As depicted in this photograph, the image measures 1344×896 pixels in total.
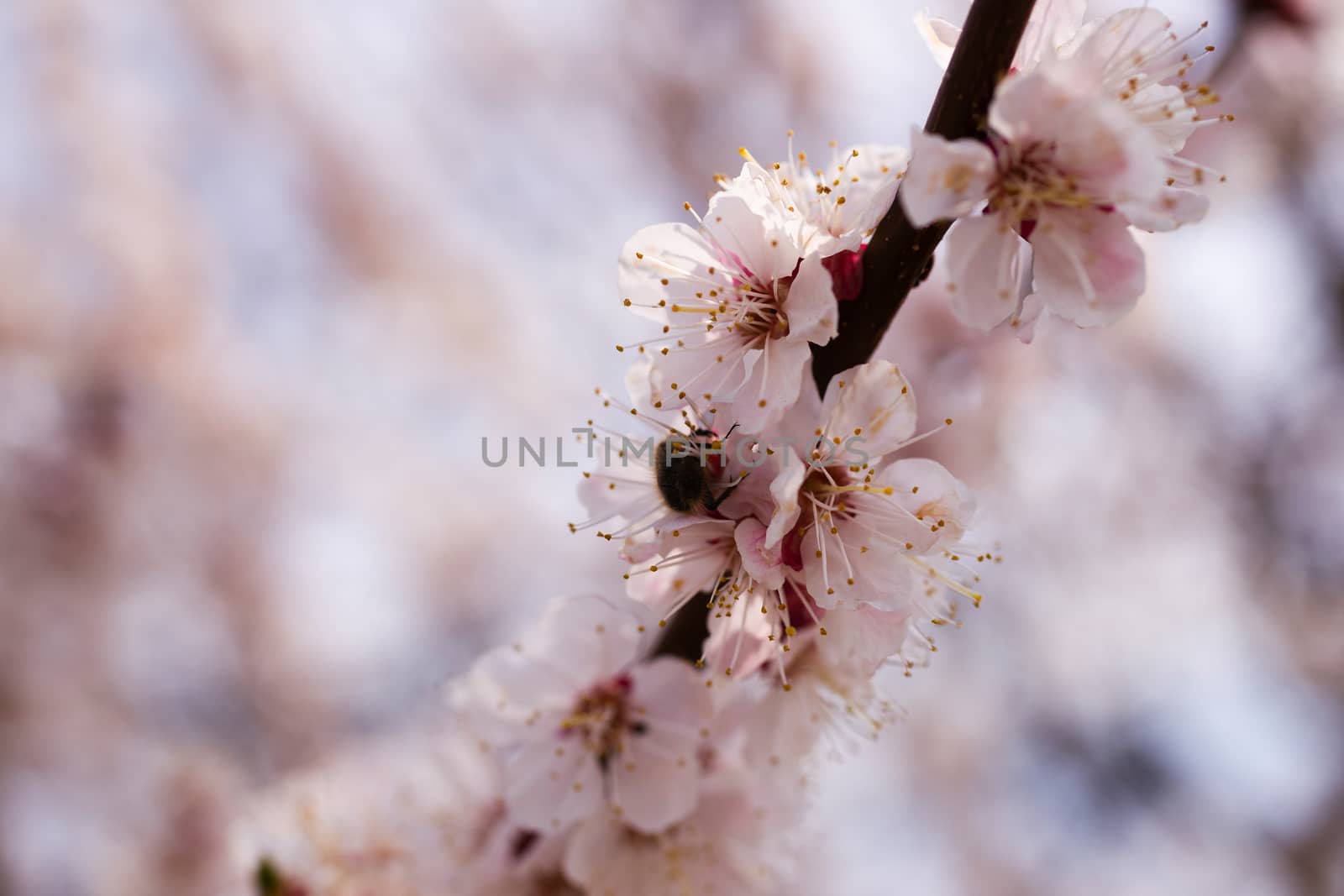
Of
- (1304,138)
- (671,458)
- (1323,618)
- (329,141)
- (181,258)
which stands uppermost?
(329,141)

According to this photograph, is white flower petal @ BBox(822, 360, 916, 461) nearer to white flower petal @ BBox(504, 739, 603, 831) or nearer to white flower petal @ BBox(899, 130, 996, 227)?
white flower petal @ BBox(899, 130, 996, 227)

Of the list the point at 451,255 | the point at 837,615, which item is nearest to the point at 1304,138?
the point at 837,615

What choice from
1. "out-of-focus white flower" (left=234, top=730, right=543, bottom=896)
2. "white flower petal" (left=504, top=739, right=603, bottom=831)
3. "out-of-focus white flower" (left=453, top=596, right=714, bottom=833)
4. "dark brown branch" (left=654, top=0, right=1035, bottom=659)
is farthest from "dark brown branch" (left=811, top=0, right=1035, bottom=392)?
"out-of-focus white flower" (left=234, top=730, right=543, bottom=896)

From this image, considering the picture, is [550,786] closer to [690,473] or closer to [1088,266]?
[690,473]

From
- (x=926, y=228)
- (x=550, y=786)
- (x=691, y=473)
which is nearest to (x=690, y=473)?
(x=691, y=473)

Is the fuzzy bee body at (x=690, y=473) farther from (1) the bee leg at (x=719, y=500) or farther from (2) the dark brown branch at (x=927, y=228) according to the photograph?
(2) the dark brown branch at (x=927, y=228)

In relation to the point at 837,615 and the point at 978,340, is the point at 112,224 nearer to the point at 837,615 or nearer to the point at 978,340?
the point at 978,340
